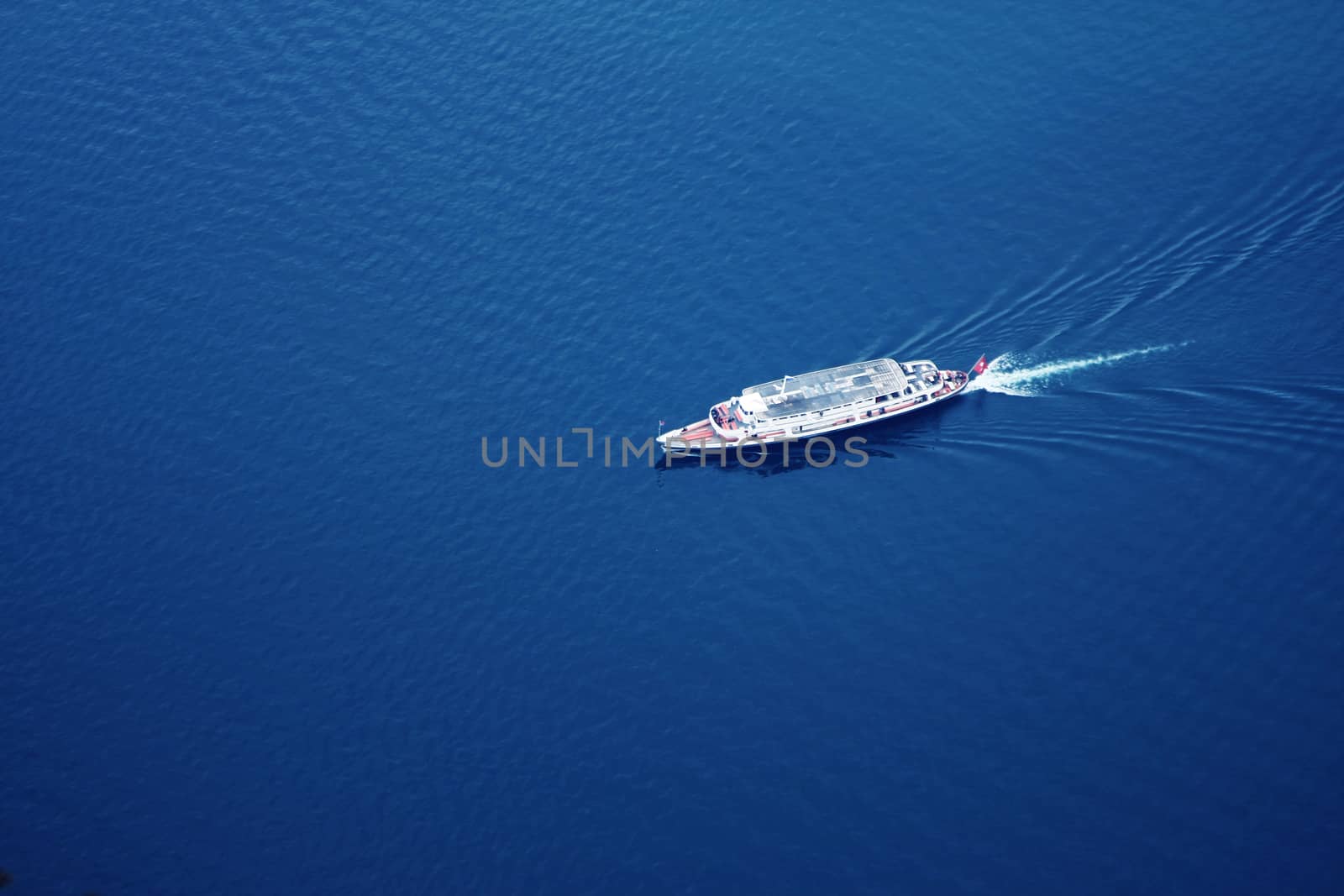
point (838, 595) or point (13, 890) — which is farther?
point (838, 595)

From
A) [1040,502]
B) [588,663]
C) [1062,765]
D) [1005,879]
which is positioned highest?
[1040,502]

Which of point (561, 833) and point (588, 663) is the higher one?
point (588, 663)

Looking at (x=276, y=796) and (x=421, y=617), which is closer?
(x=276, y=796)

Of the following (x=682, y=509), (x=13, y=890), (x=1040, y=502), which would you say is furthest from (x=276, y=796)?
(x=1040, y=502)

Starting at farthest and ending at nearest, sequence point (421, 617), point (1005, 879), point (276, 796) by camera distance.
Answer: point (421, 617) → point (276, 796) → point (1005, 879)

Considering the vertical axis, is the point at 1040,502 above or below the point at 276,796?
above

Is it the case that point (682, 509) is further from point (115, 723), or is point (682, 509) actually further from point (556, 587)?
point (115, 723)

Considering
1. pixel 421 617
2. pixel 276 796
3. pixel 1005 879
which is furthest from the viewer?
pixel 421 617

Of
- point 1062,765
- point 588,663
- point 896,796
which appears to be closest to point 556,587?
point 588,663

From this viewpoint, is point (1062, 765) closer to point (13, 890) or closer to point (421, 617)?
point (421, 617)
